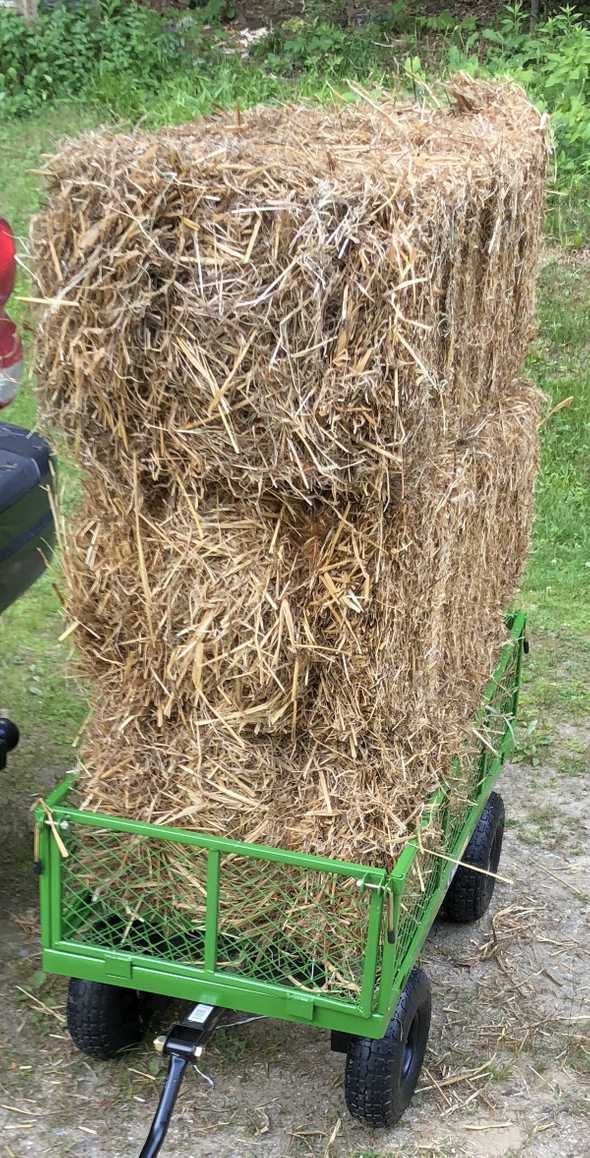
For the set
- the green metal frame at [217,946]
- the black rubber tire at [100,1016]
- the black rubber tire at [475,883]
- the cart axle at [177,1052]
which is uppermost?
the green metal frame at [217,946]

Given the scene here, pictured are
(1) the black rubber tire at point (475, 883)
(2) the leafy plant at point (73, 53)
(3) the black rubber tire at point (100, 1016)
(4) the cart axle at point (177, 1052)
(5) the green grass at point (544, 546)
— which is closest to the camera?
(4) the cart axle at point (177, 1052)

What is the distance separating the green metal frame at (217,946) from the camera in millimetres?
2904

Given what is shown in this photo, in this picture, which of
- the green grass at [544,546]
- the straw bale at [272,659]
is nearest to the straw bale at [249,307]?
the straw bale at [272,659]

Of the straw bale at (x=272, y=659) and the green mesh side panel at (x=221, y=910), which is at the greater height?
the straw bale at (x=272, y=659)

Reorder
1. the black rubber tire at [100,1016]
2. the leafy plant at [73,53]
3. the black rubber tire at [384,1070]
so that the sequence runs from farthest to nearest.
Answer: the leafy plant at [73,53] → the black rubber tire at [100,1016] → the black rubber tire at [384,1070]

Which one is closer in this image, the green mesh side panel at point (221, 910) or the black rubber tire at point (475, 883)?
the green mesh side panel at point (221, 910)

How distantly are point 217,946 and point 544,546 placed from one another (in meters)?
4.02

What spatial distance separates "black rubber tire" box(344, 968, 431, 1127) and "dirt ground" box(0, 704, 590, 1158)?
99 mm

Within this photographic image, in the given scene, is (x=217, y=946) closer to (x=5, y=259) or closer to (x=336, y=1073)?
(x=336, y=1073)

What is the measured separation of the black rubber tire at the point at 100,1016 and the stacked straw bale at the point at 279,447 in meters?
0.49

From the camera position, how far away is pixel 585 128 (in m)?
9.15

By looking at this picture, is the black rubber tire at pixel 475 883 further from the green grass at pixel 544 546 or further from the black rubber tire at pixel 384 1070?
the green grass at pixel 544 546

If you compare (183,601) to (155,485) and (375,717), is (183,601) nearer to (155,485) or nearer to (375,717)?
(155,485)

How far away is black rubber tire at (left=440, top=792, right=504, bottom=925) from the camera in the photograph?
4035mm
